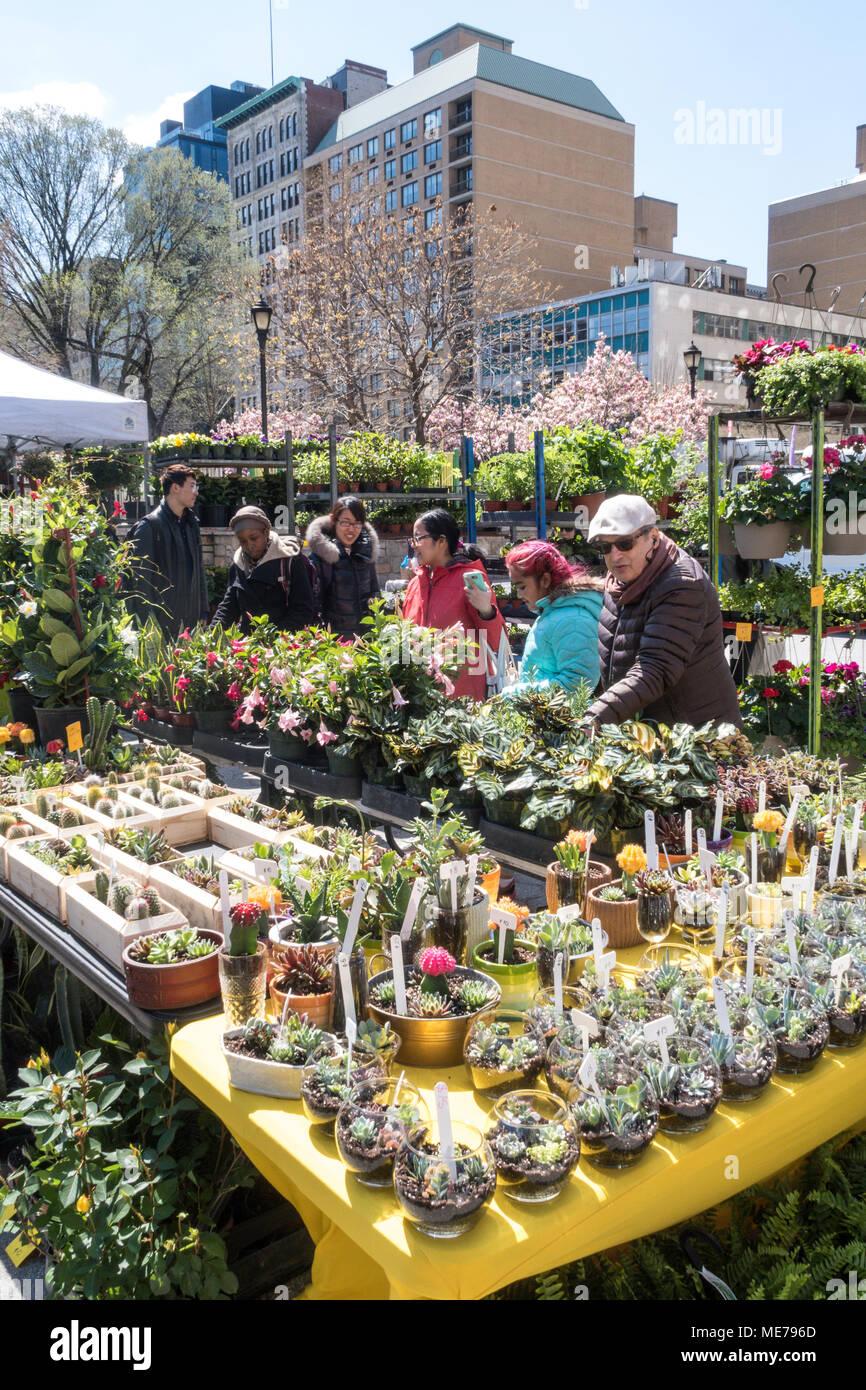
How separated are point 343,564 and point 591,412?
59.5ft

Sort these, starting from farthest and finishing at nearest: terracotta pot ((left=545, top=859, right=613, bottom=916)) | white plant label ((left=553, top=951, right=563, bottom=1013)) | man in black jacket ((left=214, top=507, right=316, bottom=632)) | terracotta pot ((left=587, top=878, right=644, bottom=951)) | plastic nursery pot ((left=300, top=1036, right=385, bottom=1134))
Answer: man in black jacket ((left=214, top=507, right=316, bottom=632))
terracotta pot ((left=545, top=859, right=613, bottom=916))
terracotta pot ((left=587, top=878, right=644, bottom=951))
white plant label ((left=553, top=951, right=563, bottom=1013))
plastic nursery pot ((left=300, top=1036, right=385, bottom=1134))

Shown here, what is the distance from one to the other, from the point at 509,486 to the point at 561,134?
171 feet

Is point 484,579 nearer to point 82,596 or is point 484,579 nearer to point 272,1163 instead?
point 82,596

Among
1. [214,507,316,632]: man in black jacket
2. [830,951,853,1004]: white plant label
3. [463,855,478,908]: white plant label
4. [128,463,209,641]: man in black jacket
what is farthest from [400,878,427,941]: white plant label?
[128,463,209,641]: man in black jacket

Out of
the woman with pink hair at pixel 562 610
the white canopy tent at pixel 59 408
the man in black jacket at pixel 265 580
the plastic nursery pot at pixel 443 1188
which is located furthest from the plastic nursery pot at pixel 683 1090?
the white canopy tent at pixel 59 408

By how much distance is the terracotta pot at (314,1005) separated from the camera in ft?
5.72

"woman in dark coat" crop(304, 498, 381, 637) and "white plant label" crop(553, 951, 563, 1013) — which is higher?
"woman in dark coat" crop(304, 498, 381, 637)

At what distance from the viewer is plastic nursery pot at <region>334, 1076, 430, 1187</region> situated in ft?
4.61

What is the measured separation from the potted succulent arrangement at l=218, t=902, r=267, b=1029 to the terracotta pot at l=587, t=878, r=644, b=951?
→ 686mm

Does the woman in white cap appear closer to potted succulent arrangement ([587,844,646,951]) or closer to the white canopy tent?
potted succulent arrangement ([587,844,646,951])

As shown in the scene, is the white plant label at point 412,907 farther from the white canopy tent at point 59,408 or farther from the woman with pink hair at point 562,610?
the white canopy tent at point 59,408

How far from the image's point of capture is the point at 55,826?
2.78 metres

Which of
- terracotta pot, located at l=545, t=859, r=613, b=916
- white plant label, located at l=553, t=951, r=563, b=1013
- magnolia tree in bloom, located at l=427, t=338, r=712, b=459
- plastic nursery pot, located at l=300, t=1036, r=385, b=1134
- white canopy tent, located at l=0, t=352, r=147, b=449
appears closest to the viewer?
plastic nursery pot, located at l=300, t=1036, r=385, b=1134

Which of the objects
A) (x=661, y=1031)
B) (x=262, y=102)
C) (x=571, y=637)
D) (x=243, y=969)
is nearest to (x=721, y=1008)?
(x=661, y=1031)
